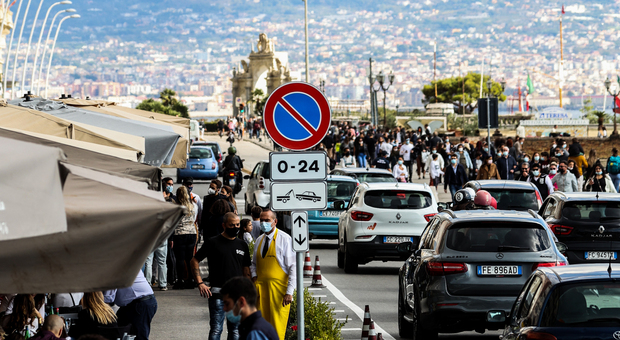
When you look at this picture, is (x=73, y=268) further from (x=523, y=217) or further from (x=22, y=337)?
(x=523, y=217)

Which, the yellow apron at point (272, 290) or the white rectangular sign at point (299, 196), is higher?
the white rectangular sign at point (299, 196)

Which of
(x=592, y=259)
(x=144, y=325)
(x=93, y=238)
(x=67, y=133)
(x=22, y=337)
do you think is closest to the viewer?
(x=93, y=238)

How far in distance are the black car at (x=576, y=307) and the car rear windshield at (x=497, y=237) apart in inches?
121

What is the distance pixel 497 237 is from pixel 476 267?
1.40ft

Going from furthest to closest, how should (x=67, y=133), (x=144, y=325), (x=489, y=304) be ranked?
(x=67, y=133), (x=489, y=304), (x=144, y=325)

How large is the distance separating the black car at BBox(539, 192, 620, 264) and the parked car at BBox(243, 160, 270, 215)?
464 inches

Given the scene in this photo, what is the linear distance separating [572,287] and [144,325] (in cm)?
393

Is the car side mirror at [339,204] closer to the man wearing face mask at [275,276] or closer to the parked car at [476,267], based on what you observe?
the parked car at [476,267]

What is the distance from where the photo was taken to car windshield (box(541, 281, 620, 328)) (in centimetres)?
650

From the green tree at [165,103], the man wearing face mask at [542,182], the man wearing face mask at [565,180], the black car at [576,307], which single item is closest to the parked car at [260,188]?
the man wearing face mask at [542,182]

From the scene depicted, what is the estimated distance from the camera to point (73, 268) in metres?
4.76

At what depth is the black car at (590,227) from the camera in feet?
47.9

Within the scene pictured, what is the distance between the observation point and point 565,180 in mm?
22109

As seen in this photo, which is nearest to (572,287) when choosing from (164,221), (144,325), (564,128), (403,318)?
(164,221)
